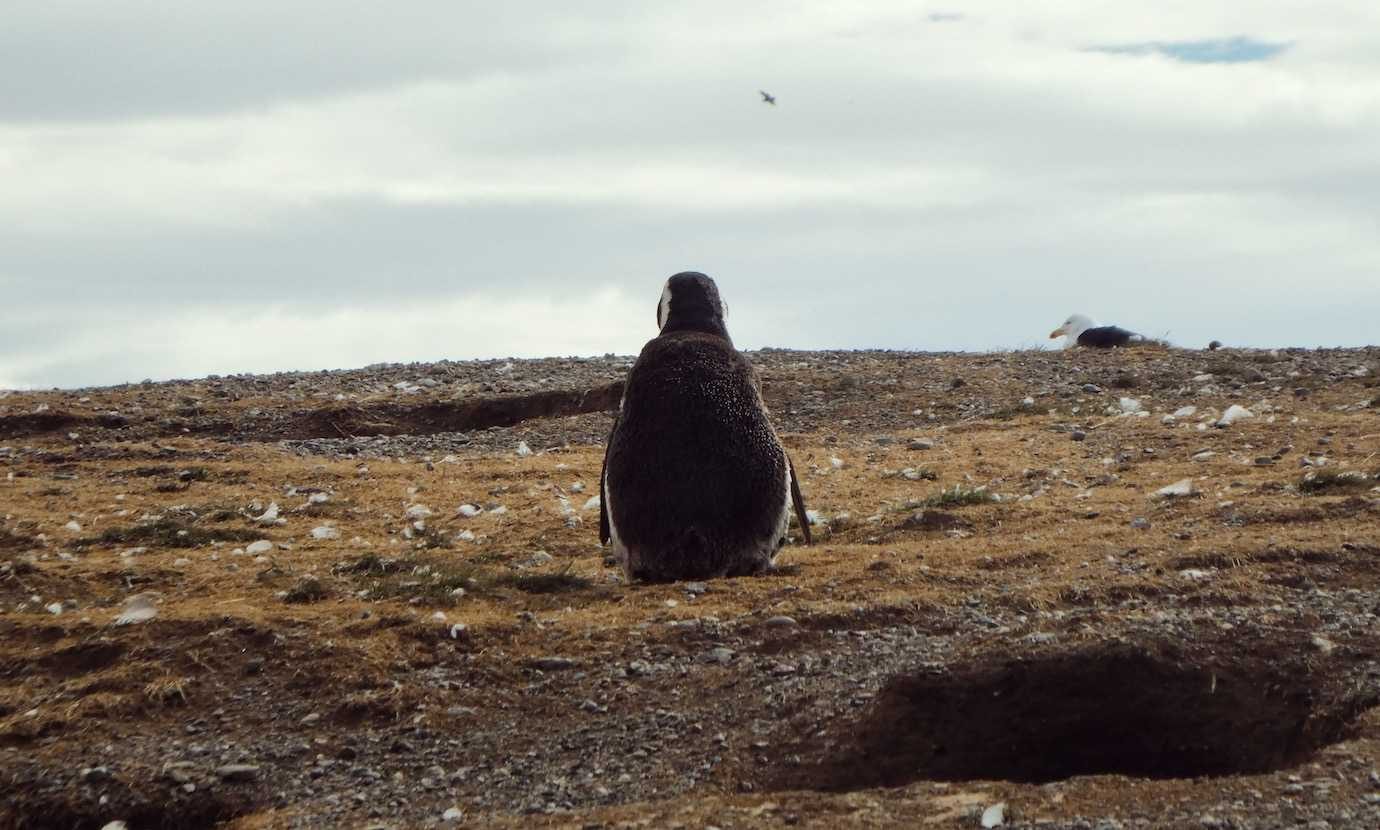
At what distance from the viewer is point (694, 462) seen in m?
8.49

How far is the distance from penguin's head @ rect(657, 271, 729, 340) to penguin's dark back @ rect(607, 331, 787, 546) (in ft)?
4.12

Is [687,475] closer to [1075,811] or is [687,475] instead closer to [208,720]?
[208,720]

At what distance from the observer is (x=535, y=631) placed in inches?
296

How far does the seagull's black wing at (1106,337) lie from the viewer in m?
18.0

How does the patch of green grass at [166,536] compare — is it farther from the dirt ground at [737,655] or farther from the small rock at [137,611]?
the small rock at [137,611]

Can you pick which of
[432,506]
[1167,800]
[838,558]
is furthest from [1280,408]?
[1167,800]

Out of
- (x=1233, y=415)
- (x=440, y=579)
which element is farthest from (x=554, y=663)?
(x=1233, y=415)

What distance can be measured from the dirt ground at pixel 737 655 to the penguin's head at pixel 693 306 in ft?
4.47

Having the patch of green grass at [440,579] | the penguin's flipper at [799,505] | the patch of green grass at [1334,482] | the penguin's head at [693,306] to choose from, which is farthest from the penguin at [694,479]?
the patch of green grass at [1334,482]

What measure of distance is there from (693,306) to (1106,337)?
9.04 meters

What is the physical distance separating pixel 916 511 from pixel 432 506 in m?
3.36

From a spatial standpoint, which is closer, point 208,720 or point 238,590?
point 208,720

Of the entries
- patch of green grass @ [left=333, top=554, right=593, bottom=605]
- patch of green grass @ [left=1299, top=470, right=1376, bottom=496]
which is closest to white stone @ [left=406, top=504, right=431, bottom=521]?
patch of green grass @ [left=333, top=554, right=593, bottom=605]

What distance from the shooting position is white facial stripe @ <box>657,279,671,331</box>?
34.2 ft
